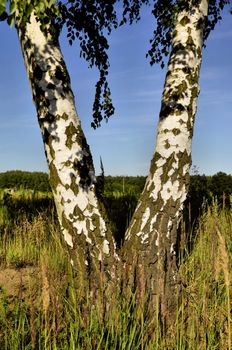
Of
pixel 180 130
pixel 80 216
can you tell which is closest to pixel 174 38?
pixel 180 130

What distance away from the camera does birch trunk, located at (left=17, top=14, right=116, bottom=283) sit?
14.4 ft

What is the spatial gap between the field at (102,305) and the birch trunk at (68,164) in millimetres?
336

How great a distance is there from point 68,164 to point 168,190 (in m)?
0.98

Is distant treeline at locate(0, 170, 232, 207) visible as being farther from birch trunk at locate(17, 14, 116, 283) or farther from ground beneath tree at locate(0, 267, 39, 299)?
birch trunk at locate(17, 14, 116, 283)

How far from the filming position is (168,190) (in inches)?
178

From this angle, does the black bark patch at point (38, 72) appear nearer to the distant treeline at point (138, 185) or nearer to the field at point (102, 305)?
the field at point (102, 305)

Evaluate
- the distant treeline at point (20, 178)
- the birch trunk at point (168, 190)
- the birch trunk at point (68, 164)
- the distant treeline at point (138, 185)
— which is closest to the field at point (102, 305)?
the birch trunk at point (168, 190)

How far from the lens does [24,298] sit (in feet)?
15.1

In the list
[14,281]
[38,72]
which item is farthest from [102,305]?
[14,281]

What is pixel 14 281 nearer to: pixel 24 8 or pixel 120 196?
pixel 24 8

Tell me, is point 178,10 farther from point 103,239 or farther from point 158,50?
point 158,50

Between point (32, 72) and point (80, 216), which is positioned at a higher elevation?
point (32, 72)

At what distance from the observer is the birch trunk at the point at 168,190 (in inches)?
174

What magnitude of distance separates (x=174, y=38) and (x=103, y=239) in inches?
91.3
